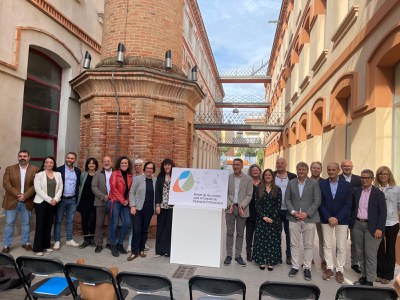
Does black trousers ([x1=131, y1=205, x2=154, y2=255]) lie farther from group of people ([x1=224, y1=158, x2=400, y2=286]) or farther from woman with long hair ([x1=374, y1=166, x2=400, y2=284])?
woman with long hair ([x1=374, y1=166, x2=400, y2=284])

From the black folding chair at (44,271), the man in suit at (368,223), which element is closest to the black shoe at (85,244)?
the black folding chair at (44,271)

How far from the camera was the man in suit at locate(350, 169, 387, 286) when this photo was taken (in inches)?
194

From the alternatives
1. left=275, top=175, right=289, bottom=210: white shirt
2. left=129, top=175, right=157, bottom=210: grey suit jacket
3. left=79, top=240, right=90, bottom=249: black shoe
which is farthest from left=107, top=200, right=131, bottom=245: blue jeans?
left=275, top=175, right=289, bottom=210: white shirt

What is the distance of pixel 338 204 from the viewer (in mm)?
5223

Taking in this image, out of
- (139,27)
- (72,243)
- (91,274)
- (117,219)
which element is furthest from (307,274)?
(139,27)

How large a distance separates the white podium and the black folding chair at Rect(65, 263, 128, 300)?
8.17 feet

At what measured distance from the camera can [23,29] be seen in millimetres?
8023

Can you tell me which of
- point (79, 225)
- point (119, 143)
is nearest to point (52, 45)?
point (119, 143)

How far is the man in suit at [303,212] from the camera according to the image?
17.4 feet

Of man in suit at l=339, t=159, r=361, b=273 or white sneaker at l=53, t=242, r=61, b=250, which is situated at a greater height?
man in suit at l=339, t=159, r=361, b=273

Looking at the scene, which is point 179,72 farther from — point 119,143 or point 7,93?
point 7,93

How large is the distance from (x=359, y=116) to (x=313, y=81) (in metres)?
5.31

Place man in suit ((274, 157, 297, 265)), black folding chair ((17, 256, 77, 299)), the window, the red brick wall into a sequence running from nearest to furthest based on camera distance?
black folding chair ((17, 256, 77, 299))
man in suit ((274, 157, 297, 265))
the red brick wall
the window

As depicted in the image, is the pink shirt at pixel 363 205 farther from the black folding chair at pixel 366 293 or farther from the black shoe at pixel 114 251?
the black shoe at pixel 114 251
